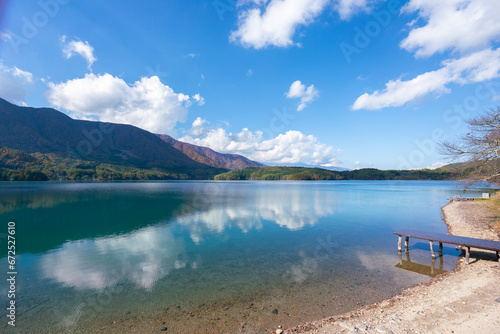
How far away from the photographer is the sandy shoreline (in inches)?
265

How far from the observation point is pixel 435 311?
7738 mm

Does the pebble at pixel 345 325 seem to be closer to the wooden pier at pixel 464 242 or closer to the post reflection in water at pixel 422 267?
the post reflection in water at pixel 422 267

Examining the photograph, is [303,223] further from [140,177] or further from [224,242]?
[140,177]

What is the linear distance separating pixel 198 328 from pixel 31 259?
51.4ft

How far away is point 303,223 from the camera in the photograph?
27.1m

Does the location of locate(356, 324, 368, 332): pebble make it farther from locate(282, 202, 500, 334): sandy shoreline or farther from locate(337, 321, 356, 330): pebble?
locate(337, 321, 356, 330): pebble

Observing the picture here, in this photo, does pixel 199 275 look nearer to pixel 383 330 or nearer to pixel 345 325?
pixel 345 325

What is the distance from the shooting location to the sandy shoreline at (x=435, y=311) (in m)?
6.73

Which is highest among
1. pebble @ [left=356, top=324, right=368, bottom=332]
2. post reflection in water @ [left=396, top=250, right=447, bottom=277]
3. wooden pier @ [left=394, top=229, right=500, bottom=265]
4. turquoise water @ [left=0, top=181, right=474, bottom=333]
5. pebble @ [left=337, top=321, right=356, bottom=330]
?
wooden pier @ [left=394, top=229, right=500, bottom=265]

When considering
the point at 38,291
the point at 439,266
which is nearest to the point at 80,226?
the point at 38,291

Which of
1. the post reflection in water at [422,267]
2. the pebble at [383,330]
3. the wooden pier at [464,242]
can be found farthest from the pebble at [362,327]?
the wooden pier at [464,242]

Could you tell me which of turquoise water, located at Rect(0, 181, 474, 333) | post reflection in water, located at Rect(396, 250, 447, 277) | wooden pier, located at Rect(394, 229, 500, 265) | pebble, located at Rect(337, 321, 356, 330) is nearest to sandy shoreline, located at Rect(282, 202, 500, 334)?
pebble, located at Rect(337, 321, 356, 330)

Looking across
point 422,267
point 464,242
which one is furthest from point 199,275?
point 464,242

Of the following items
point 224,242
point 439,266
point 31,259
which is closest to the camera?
point 439,266
